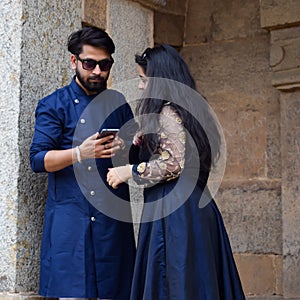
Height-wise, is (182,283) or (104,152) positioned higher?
(104,152)

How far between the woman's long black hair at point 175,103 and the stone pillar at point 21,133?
Answer: 2.08 ft

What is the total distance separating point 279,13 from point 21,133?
2541mm

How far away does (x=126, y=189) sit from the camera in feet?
13.3

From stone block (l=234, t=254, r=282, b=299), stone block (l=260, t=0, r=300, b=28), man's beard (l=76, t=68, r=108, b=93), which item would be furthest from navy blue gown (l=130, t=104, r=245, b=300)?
stone block (l=260, t=0, r=300, b=28)

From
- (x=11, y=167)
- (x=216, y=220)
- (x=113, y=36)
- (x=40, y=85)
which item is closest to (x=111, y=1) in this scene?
(x=113, y=36)

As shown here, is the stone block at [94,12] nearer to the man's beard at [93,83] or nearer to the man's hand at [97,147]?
the man's beard at [93,83]

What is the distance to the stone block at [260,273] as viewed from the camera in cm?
610

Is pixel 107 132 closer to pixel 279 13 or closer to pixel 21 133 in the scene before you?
pixel 21 133

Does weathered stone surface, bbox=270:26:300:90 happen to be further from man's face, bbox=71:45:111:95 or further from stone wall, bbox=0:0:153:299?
man's face, bbox=71:45:111:95

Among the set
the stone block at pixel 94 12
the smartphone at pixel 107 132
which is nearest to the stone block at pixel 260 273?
the stone block at pixel 94 12

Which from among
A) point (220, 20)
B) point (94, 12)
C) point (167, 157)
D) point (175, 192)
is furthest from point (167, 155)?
point (220, 20)

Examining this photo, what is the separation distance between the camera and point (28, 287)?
411 cm

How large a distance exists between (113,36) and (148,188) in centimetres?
128

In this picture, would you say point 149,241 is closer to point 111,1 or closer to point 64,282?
point 64,282
